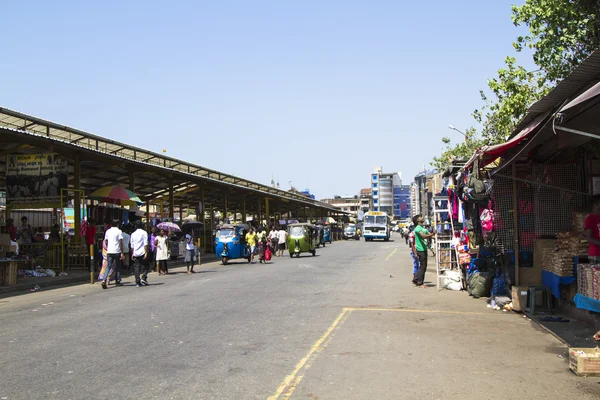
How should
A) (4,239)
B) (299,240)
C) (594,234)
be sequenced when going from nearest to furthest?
1. (594,234)
2. (4,239)
3. (299,240)

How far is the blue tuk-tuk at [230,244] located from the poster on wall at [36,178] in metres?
8.74

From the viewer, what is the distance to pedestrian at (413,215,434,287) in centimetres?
1588

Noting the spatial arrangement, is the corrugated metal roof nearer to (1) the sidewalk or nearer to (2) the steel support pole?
(2) the steel support pole

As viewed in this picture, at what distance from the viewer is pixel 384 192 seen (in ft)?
601

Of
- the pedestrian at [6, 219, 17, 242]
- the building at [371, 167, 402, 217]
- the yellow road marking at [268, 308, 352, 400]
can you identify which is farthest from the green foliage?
the building at [371, 167, 402, 217]

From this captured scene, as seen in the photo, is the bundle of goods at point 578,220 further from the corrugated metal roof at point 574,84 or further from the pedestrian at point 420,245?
the pedestrian at point 420,245

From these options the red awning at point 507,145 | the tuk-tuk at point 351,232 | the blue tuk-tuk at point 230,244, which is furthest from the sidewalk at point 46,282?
the tuk-tuk at point 351,232

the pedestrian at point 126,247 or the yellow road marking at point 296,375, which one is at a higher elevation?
the pedestrian at point 126,247

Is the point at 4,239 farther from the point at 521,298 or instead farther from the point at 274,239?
the point at 274,239

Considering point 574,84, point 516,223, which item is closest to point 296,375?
point 574,84

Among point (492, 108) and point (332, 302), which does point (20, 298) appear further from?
point (492, 108)

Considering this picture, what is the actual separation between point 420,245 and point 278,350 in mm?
8976

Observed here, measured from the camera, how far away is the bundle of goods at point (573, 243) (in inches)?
385

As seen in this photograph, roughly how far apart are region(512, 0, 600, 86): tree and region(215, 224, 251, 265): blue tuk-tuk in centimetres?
1597
